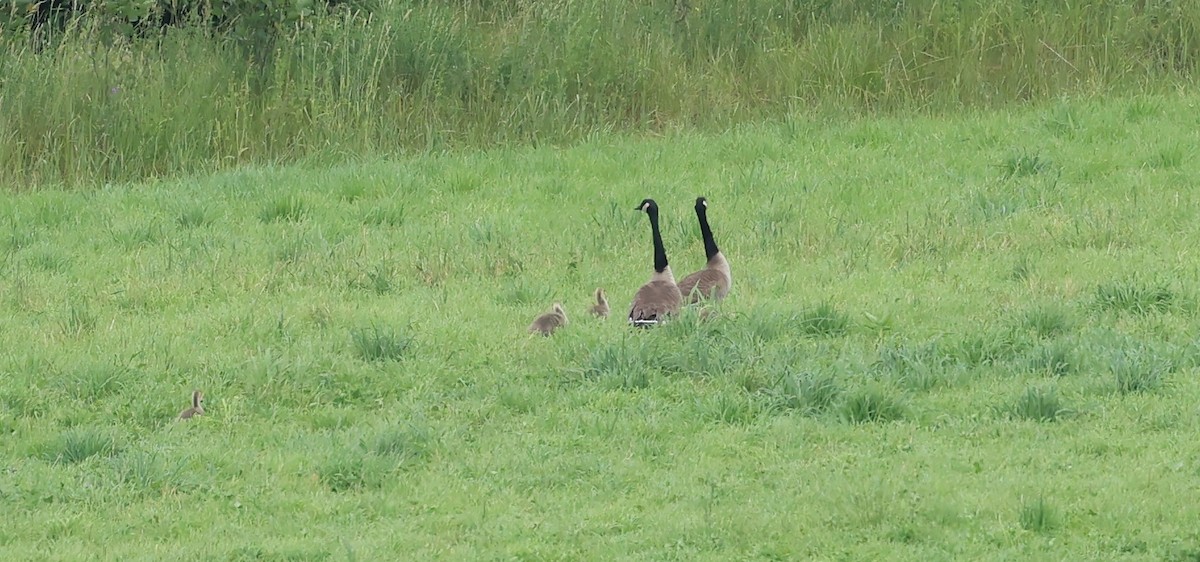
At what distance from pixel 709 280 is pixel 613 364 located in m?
1.63

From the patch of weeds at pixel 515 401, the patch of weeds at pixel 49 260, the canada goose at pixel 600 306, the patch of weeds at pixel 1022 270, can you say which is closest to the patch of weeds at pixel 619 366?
the patch of weeds at pixel 515 401

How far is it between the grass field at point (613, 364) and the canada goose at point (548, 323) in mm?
131

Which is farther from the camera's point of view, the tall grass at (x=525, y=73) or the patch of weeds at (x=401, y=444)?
the tall grass at (x=525, y=73)

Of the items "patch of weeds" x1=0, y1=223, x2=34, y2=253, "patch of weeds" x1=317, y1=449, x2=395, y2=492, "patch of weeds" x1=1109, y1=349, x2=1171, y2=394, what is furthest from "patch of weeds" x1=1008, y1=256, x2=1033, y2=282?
"patch of weeds" x1=0, y1=223, x2=34, y2=253

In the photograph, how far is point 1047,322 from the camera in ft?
30.9

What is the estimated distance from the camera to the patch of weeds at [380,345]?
9.34 meters

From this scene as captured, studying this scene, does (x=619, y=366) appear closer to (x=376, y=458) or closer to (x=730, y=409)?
(x=730, y=409)

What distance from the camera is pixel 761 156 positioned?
14812 mm

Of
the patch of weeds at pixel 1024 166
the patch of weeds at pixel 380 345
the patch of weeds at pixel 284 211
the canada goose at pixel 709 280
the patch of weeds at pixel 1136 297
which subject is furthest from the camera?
the patch of weeds at pixel 1024 166

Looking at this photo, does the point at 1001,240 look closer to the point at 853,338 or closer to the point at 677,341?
the point at 853,338

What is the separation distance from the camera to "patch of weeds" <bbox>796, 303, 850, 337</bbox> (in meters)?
9.57

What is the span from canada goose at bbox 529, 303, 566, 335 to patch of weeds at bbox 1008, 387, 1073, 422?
282 centimetres

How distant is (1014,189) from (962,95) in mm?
3503

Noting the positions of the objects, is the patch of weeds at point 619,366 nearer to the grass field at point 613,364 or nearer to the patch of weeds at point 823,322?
the grass field at point 613,364
